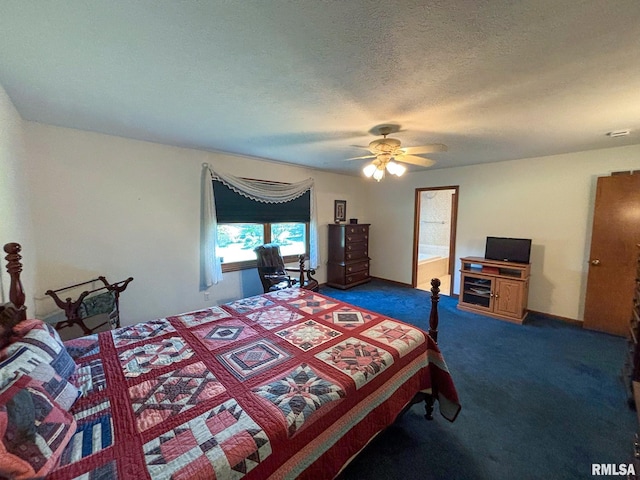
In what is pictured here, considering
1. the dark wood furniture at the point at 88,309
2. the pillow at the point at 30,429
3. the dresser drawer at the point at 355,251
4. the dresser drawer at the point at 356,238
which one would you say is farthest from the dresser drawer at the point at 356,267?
the pillow at the point at 30,429

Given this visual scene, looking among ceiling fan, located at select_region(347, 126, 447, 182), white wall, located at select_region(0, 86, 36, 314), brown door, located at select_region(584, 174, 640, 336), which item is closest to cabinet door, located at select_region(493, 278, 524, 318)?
brown door, located at select_region(584, 174, 640, 336)

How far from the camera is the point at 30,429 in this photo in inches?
34.0

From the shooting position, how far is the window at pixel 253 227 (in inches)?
150

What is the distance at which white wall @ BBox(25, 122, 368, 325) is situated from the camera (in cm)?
256

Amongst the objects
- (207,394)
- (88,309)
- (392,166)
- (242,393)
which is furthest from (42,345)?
(392,166)

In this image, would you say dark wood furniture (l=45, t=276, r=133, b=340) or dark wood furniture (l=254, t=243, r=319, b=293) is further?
dark wood furniture (l=254, t=243, r=319, b=293)

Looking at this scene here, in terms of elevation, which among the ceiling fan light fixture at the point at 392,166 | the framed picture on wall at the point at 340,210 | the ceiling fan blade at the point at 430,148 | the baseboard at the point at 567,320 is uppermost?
the ceiling fan blade at the point at 430,148

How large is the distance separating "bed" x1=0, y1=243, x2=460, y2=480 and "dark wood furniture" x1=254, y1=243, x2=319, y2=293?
174 cm

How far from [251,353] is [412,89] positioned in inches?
81.1

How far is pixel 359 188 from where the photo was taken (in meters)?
5.83

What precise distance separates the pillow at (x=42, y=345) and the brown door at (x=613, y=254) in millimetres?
5218

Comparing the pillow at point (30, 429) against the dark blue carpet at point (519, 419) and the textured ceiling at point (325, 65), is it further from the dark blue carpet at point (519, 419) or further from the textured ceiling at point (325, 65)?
the textured ceiling at point (325, 65)

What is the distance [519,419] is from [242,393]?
81.9 inches

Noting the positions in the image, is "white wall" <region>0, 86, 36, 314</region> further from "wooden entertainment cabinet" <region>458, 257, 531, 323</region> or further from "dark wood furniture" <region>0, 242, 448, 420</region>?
"wooden entertainment cabinet" <region>458, 257, 531, 323</region>
